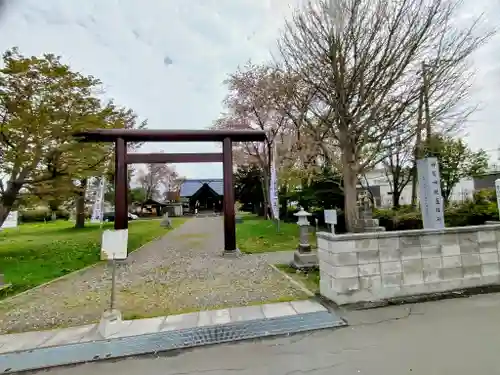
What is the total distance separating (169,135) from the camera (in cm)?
877

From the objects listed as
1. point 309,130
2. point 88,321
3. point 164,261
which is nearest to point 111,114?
point 164,261

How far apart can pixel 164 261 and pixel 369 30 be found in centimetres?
855

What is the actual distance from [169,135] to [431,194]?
6816 millimetres

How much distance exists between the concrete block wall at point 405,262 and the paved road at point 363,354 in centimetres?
60

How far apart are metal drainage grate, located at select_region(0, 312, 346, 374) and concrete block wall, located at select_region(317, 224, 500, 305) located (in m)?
0.61

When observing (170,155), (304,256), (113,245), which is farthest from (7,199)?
(304,256)

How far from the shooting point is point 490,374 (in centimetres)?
235

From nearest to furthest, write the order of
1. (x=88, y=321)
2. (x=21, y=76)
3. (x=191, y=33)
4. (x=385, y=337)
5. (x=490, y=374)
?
(x=490, y=374) < (x=385, y=337) < (x=88, y=321) < (x=21, y=76) < (x=191, y=33)

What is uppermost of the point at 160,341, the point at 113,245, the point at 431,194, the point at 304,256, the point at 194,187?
the point at 194,187

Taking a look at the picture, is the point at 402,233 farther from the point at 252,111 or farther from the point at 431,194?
the point at 252,111

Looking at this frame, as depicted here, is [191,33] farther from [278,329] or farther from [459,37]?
[278,329]

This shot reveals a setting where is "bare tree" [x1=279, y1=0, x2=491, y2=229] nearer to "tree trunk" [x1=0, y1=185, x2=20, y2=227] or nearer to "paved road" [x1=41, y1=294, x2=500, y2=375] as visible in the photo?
"paved road" [x1=41, y1=294, x2=500, y2=375]

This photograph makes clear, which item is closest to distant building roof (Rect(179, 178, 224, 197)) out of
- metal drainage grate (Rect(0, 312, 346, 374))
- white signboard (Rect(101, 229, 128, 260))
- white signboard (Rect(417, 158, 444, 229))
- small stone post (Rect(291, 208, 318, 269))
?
small stone post (Rect(291, 208, 318, 269))

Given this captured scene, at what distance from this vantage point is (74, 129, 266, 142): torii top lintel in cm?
855
